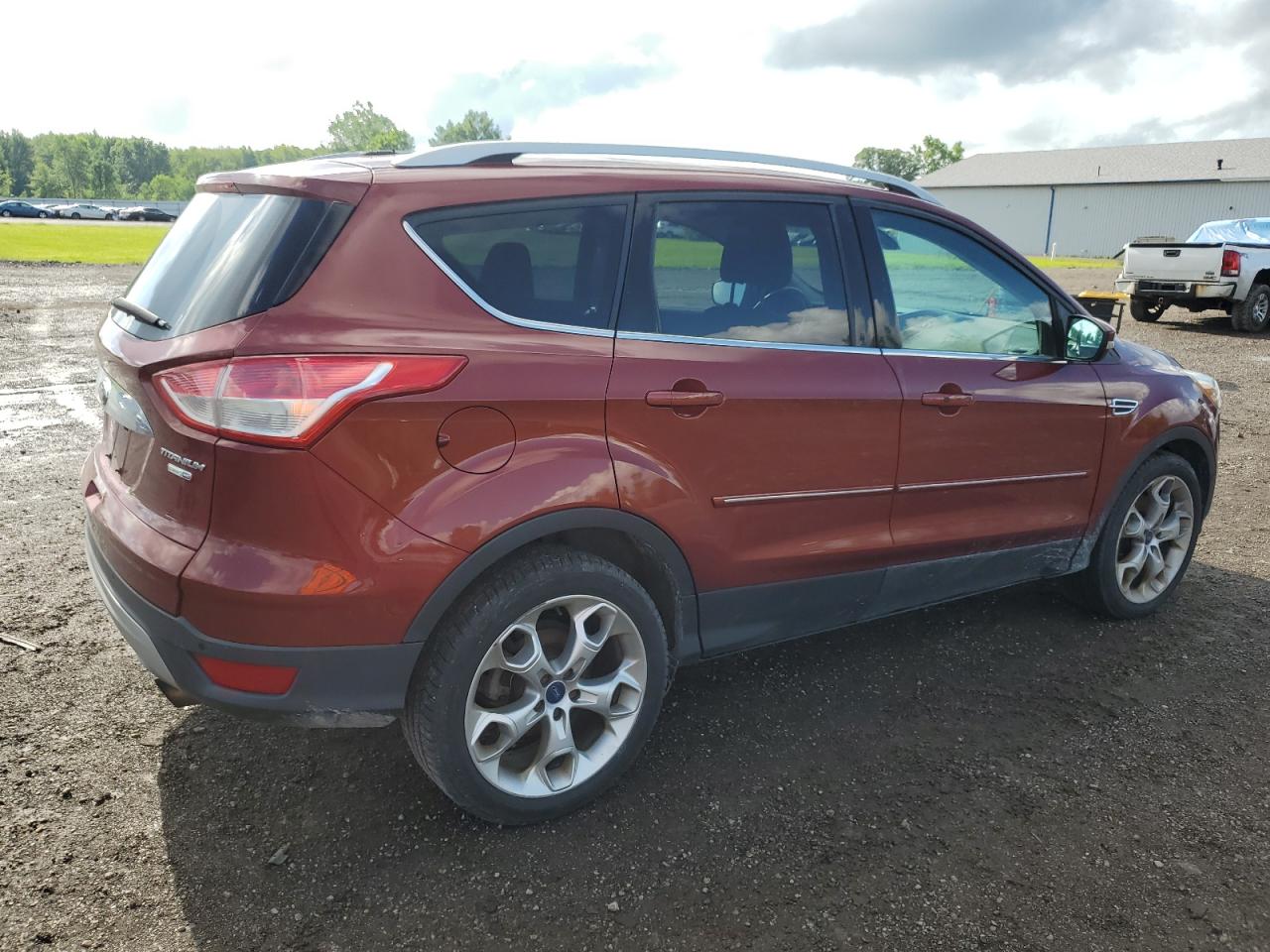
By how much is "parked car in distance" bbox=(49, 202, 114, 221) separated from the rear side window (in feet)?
276

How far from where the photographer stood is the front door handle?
3.52m

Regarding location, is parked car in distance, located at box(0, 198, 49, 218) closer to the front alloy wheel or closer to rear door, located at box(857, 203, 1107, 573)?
rear door, located at box(857, 203, 1107, 573)

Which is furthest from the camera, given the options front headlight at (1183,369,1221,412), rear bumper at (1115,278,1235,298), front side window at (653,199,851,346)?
rear bumper at (1115,278,1235,298)

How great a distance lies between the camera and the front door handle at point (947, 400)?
11.6ft

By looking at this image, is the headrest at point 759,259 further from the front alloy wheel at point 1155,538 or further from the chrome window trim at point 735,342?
the front alloy wheel at point 1155,538

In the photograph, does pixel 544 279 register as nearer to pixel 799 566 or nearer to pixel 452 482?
pixel 452 482

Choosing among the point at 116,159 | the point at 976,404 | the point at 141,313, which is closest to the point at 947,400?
the point at 976,404

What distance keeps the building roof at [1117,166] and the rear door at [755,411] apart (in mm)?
69684

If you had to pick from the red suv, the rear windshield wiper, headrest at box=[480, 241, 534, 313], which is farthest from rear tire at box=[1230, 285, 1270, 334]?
the rear windshield wiper

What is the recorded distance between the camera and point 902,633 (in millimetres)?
4379

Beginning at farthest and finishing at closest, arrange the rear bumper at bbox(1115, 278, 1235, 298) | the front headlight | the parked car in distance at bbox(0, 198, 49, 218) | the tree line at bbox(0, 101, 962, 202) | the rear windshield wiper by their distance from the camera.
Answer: the tree line at bbox(0, 101, 962, 202), the parked car in distance at bbox(0, 198, 49, 218), the rear bumper at bbox(1115, 278, 1235, 298), the front headlight, the rear windshield wiper

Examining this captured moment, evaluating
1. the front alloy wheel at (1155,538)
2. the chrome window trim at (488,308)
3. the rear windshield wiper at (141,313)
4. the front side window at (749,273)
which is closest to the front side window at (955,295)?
the front side window at (749,273)

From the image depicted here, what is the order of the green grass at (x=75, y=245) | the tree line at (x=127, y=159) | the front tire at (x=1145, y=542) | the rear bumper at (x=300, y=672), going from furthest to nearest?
1. the tree line at (x=127, y=159)
2. the green grass at (x=75, y=245)
3. the front tire at (x=1145, y=542)
4. the rear bumper at (x=300, y=672)

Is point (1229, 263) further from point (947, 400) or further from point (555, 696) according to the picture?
point (555, 696)
